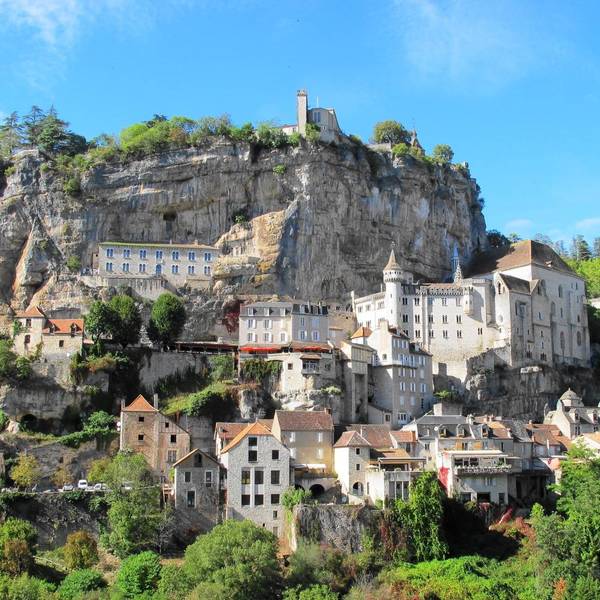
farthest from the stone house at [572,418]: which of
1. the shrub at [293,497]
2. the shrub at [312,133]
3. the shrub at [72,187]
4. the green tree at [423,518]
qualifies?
the shrub at [72,187]

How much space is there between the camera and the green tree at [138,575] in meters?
52.2

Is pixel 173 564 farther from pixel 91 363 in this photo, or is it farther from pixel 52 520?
pixel 91 363

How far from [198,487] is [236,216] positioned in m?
36.3

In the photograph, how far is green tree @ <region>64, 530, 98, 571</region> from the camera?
55.4 meters

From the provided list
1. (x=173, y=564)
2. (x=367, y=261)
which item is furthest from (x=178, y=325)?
(x=173, y=564)

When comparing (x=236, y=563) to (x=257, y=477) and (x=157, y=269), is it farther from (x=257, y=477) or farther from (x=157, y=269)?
(x=157, y=269)

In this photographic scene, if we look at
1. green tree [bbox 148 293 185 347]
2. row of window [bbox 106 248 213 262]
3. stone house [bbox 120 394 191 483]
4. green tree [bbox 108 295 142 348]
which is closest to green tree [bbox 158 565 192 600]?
stone house [bbox 120 394 191 483]

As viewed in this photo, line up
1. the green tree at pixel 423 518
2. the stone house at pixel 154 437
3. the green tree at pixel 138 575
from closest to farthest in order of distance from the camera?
Result: the green tree at pixel 138 575, the green tree at pixel 423 518, the stone house at pixel 154 437

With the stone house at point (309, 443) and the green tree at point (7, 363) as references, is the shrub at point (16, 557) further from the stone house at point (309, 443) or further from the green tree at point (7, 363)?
the stone house at point (309, 443)

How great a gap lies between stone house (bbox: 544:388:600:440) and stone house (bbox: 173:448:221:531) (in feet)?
102

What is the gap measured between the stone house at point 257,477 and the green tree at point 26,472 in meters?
12.2

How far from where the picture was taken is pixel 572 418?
76.8 metres

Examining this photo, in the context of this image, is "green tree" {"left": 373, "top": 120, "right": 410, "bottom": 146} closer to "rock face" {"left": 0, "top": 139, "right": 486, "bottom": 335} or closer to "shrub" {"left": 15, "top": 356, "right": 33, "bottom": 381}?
"rock face" {"left": 0, "top": 139, "right": 486, "bottom": 335}

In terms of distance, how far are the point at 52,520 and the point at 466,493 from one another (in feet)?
87.1
